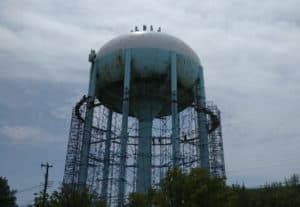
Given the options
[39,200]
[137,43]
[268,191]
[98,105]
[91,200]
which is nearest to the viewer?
[91,200]

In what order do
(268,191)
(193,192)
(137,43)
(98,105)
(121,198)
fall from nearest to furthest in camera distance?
1. (193,192)
2. (268,191)
3. (121,198)
4. (137,43)
5. (98,105)

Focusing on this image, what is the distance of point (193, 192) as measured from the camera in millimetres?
20844

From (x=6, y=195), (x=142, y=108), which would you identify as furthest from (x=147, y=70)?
(x=6, y=195)

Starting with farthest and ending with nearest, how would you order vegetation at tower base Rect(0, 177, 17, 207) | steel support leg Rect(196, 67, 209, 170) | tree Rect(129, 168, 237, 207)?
vegetation at tower base Rect(0, 177, 17, 207), steel support leg Rect(196, 67, 209, 170), tree Rect(129, 168, 237, 207)

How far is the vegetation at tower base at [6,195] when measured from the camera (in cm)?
4346

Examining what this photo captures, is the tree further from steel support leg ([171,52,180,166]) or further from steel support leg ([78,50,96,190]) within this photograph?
steel support leg ([78,50,96,190])

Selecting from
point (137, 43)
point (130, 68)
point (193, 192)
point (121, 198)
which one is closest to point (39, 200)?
point (121, 198)

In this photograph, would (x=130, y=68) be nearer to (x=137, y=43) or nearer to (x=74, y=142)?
(x=137, y=43)

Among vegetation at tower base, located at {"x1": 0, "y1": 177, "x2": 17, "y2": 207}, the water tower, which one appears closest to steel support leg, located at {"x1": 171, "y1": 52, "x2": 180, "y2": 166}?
the water tower

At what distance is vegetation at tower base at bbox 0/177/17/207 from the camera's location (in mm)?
43459

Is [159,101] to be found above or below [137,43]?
below

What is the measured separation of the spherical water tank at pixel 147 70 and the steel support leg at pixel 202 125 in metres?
0.63

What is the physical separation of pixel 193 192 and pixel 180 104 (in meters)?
15.1

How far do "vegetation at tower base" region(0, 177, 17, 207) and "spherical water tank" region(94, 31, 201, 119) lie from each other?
1675 centimetres
